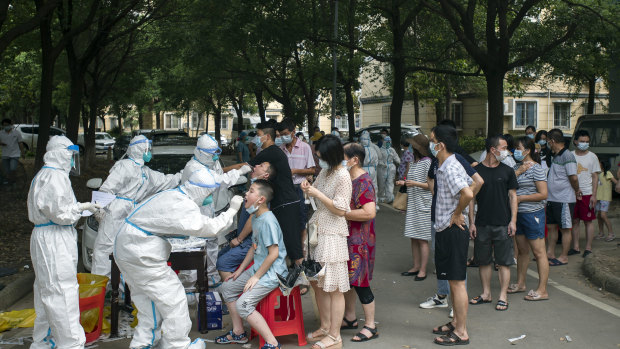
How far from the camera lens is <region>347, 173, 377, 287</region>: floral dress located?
560cm

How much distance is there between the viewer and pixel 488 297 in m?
6.89

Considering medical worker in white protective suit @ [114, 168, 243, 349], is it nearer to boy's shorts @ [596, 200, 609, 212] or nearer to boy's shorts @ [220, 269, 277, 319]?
boy's shorts @ [220, 269, 277, 319]

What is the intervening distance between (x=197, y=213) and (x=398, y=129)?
16.0 metres

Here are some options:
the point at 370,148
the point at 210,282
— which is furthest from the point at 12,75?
the point at 210,282

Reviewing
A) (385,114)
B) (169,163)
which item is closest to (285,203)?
(169,163)

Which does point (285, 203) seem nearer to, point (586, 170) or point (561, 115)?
point (586, 170)

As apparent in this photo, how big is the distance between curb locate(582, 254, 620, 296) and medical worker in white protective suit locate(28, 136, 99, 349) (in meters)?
5.77

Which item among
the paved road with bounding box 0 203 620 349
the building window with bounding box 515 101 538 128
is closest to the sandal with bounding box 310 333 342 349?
the paved road with bounding box 0 203 620 349

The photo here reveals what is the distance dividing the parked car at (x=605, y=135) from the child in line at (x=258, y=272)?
12.0 metres

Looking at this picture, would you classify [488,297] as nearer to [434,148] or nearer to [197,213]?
[434,148]

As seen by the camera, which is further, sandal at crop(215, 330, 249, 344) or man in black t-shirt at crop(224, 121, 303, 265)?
man in black t-shirt at crop(224, 121, 303, 265)

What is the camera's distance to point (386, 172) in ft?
51.1

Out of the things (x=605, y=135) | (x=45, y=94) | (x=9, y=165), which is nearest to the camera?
(x=45, y=94)

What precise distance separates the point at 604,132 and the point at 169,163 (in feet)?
36.6
